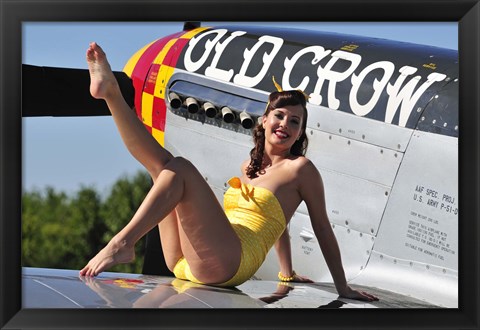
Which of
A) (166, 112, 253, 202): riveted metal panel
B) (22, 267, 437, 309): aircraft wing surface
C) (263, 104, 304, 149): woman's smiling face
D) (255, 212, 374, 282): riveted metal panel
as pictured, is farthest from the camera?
(166, 112, 253, 202): riveted metal panel

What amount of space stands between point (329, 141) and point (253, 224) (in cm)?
68

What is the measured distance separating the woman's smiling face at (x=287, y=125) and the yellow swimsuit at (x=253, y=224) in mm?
215

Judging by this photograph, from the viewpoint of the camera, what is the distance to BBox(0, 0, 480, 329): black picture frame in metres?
2.68

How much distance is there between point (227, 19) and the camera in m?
2.73

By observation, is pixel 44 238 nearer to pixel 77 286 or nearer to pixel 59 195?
pixel 59 195

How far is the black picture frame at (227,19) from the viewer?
2676mm

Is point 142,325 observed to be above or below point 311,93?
below

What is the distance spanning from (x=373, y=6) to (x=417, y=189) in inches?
28.0

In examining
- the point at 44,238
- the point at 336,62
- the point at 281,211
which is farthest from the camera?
the point at 44,238

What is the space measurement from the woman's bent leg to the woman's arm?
0.29 metres

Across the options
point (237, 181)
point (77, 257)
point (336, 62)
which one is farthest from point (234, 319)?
point (77, 257)

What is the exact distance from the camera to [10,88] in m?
2.69

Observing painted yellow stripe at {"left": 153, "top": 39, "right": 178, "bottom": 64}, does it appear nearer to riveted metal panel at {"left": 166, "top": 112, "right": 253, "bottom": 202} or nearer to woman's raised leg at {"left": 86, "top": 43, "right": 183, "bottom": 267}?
riveted metal panel at {"left": 166, "top": 112, "right": 253, "bottom": 202}

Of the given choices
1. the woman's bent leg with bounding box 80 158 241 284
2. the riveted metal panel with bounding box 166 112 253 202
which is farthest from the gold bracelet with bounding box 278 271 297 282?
the riveted metal panel with bounding box 166 112 253 202
